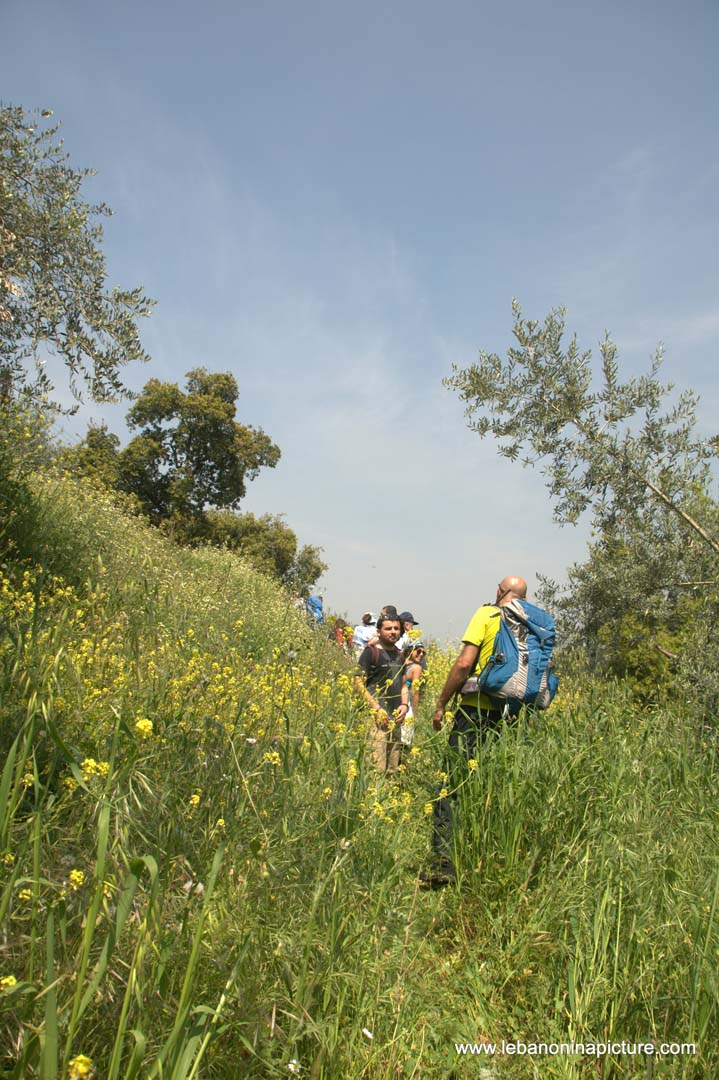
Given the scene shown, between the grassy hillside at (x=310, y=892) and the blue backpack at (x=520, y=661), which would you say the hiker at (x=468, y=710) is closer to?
the blue backpack at (x=520, y=661)

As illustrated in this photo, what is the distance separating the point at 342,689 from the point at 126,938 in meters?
3.21

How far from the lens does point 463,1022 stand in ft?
9.48

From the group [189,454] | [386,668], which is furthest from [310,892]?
[189,454]

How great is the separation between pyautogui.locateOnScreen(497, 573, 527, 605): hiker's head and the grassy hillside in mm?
898

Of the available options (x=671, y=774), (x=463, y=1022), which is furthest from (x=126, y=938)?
(x=671, y=774)

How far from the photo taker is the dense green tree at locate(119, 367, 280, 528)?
34219mm

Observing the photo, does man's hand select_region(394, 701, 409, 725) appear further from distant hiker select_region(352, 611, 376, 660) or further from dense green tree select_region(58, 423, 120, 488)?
dense green tree select_region(58, 423, 120, 488)

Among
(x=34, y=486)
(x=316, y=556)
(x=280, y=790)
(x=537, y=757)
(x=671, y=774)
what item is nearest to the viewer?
(x=280, y=790)

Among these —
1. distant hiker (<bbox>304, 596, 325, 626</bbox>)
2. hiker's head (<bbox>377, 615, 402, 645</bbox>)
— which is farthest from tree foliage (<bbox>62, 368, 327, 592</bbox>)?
hiker's head (<bbox>377, 615, 402, 645</bbox>)

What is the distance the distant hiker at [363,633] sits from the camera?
36.2 feet

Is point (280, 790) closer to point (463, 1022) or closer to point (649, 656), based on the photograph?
point (463, 1022)

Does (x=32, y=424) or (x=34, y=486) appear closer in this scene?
(x=32, y=424)

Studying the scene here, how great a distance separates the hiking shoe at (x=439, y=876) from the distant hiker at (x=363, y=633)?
20.1 ft

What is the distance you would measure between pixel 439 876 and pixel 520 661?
143 cm
